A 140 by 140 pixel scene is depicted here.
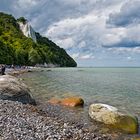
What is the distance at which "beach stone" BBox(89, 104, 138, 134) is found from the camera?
2003 centimetres

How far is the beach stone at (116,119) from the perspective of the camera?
2003 cm

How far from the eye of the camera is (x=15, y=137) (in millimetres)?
13438

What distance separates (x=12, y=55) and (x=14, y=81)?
107 m

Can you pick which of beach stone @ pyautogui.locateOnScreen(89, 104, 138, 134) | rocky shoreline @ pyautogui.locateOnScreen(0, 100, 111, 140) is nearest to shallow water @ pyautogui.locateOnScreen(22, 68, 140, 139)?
beach stone @ pyautogui.locateOnScreen(89, 104, 138, 134)

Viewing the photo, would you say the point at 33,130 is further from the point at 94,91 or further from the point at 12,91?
the point at 94,91

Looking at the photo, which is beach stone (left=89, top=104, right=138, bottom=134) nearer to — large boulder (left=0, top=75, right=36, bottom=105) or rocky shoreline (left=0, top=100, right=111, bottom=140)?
rocky shoreline (left=0, top=100, right=111, bottom=140)

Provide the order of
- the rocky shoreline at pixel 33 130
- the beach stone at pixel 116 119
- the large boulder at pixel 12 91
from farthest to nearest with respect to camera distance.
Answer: the large boulder at pixel 12 91 < the beach stone at pixel 116 119 < the rocky shoreline at pixel 33 130

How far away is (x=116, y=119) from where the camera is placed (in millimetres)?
20703

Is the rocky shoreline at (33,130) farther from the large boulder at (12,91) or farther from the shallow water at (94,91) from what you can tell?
the shallow water at (94,91)

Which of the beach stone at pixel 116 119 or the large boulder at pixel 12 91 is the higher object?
the large boulder at pixel 12 91

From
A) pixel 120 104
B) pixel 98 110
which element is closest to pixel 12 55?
pixel 120 104

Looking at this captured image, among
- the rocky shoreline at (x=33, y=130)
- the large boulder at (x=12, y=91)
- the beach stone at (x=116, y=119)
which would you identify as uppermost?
the large boulder at (x=12, y=91)

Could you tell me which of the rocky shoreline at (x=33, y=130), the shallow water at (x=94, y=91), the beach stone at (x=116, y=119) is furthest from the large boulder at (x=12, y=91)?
the rocky shoreline at (x=33, y=130)

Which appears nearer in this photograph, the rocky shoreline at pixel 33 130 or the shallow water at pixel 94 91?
the rocky shoreline at pixel 33 130
